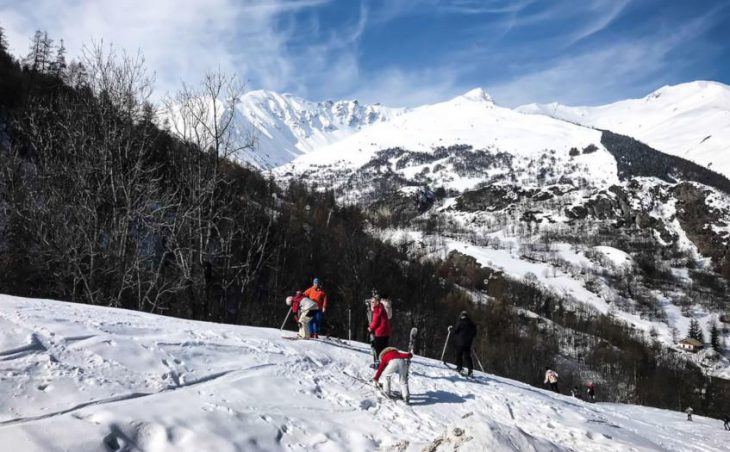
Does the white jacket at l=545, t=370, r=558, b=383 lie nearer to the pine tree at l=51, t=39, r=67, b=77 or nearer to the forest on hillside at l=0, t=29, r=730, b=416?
the forest on hillside at l=0, t=29, r=730, b=416

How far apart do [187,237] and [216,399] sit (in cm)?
1743

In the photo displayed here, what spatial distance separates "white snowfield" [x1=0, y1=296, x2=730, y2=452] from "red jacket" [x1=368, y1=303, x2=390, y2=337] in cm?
117

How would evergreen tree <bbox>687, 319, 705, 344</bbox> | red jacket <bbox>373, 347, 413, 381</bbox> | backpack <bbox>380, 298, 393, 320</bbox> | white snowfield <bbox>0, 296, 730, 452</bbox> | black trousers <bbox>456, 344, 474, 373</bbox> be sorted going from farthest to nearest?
1. evergreen tree <bbox>687, 319, 705, 344</bbox>
2. black trousers <bbox>456, 344, 474, 373</bbox>
3. backpack <bbox>380, 298, 393, 320</bbox>
4. red jacket <bbox>373, 347, 413, 381</bbox>
5. white snowfield <bbox>0, 296, 730, 452</bbox>

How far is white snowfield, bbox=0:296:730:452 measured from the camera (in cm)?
696

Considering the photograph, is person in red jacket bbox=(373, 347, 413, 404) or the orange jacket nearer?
person in red jacket bbox=(373, 347, 413, 404)

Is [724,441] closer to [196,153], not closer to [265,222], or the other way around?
[196,153]

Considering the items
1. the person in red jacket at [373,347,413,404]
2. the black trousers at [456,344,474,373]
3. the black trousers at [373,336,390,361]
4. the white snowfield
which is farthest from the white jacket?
the person in red jacket at [373,347,413,404]

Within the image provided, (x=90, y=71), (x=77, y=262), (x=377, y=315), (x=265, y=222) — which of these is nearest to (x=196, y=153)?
(x=90, y=71)

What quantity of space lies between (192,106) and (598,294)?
18569 centimetres

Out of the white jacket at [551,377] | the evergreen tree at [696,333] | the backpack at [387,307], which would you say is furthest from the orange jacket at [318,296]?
the evergreen tree at [696,333]

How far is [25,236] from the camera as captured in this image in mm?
27875

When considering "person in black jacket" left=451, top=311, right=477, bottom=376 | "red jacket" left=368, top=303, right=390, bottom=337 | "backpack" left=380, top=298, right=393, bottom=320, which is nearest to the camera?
"red jacket" left=368, top=303, right=390, bottom=337

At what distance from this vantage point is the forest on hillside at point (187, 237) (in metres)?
22.1

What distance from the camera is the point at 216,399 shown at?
870 cm
